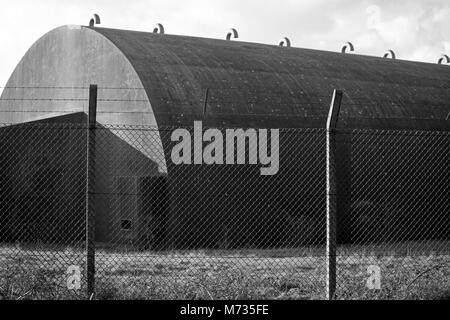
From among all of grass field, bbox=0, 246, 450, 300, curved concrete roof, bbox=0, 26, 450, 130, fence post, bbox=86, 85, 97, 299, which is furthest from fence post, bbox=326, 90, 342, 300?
curved concrete roof, bbox=0, 26, 450, 130

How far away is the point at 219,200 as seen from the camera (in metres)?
15.3

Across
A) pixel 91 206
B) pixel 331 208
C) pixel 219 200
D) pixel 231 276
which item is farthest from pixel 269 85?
pixel 91 206

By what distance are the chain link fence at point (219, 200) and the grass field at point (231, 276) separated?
81 mm

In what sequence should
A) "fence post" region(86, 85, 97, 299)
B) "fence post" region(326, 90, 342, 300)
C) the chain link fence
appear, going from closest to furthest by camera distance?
1. "fence post" region(86, 85, 97, 299)
2. "fence post" region(326, 90, 342, 300)
3. the chain link fence

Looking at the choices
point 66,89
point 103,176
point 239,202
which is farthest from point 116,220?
point 66,89

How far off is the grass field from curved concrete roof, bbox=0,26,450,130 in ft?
11.3

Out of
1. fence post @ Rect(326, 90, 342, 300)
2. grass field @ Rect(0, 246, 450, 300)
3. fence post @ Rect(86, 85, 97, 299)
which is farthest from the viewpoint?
grass field @ Rect(0, 246, 450, 300)

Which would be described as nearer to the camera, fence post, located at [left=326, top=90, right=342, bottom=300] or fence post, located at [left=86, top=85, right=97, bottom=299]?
fence post, located at [left=86, top=85, right=97, bottom=299]

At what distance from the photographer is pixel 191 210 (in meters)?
14.9

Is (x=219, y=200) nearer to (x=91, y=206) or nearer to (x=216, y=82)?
(x=216, y=82)

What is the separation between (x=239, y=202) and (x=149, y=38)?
5.07m

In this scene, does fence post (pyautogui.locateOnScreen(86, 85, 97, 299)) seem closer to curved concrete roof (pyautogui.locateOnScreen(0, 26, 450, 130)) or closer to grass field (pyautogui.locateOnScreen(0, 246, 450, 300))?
grass field (pyautogui.locateOnScreen(0, 246, 450, 300))

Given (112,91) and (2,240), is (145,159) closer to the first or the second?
(112,91)

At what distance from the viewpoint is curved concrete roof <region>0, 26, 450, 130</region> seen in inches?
630
